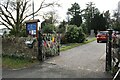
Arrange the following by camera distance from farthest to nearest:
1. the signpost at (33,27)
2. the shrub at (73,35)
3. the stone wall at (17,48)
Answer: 1. the shrub at (73,35)
2. the signpost at (33,27)
3. the stone wall at (17,48)

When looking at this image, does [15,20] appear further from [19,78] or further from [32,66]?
[19,78]

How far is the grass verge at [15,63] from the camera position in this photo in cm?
1114

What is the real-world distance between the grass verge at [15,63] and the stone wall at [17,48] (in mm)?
455

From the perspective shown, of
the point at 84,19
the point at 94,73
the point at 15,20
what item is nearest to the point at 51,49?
the point at 94,73

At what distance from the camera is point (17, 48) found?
1352 cm

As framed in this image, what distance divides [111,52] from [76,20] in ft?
196

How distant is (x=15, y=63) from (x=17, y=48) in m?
1.89

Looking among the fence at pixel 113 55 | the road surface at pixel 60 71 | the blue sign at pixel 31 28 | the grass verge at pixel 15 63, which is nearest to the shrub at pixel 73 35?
the blue sign at pixel 31 28

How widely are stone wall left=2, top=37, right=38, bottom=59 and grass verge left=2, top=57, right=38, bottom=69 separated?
45 cm

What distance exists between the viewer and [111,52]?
9547 mm

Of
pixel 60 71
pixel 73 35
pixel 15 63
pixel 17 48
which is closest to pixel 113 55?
pixel 60 71

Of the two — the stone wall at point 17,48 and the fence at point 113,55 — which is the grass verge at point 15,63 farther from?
the fence at point 113,55

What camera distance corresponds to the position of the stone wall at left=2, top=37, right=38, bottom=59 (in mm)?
12755

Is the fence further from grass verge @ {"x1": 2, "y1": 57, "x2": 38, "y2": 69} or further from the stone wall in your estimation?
the stone wall
